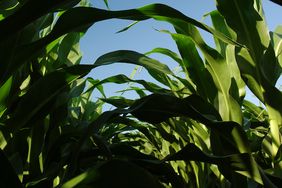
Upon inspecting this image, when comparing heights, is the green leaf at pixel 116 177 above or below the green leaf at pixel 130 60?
below

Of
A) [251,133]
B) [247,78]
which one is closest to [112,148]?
[247,78]

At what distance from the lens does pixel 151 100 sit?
22.3 inches

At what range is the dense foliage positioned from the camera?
47 cm

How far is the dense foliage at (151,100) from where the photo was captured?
0.47 metres

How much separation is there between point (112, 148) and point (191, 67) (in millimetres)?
267

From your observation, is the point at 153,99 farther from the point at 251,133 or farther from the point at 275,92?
the point at 251,133

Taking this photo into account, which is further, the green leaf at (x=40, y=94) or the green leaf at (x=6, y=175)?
the green leaf at (x=40, y=94)

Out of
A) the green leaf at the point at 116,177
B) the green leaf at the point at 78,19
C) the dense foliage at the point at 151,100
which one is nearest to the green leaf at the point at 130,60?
the dense foliage at the point at 151,100

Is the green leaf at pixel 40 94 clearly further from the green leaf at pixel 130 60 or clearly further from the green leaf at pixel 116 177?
the green leaf at pixel 116 177

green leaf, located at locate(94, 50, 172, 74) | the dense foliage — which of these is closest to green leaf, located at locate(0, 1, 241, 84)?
the dense foliage

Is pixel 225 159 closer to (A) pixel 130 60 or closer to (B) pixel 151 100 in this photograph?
(B) pixel 151 100

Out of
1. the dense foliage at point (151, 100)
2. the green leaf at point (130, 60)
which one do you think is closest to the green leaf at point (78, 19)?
the dense foliage at point (151, 100)

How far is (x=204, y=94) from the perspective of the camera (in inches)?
29.0

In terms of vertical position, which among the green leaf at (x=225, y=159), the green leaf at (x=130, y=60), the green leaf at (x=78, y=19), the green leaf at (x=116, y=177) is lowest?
the green leaf at (x=225, y=159)
